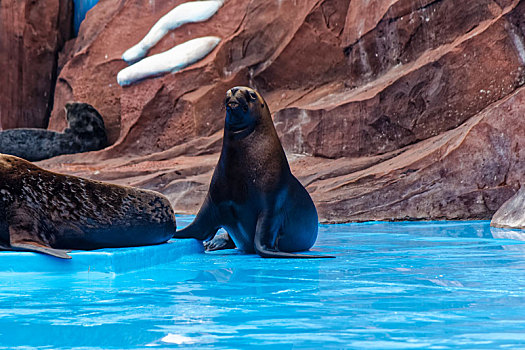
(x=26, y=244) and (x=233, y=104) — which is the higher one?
(x=233, y=104)

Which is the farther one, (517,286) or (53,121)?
(53,121)

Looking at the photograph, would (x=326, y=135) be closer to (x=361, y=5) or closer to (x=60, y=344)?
(x=361, y=5)

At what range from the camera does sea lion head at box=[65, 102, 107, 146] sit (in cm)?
1499

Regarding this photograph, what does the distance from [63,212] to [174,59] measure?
11.0 meters

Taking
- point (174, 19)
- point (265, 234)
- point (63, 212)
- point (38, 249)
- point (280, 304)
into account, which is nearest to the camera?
point (280, 304)

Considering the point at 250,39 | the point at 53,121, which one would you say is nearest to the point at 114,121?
the point at 53,121

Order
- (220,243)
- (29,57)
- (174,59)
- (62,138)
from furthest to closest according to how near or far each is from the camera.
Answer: (29,57), (62,138), (174,59), (220,243)

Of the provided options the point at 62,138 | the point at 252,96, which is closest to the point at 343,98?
the point at 252,96

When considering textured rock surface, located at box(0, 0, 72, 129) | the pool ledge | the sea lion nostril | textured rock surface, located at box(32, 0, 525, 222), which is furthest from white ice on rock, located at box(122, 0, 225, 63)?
the pool ledge

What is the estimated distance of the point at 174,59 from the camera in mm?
13953

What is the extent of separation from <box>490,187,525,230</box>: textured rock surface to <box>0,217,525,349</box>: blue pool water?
2231mm

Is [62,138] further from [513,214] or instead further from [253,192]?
[253,192]

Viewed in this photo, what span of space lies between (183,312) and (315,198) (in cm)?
578

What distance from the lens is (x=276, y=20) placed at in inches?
519
